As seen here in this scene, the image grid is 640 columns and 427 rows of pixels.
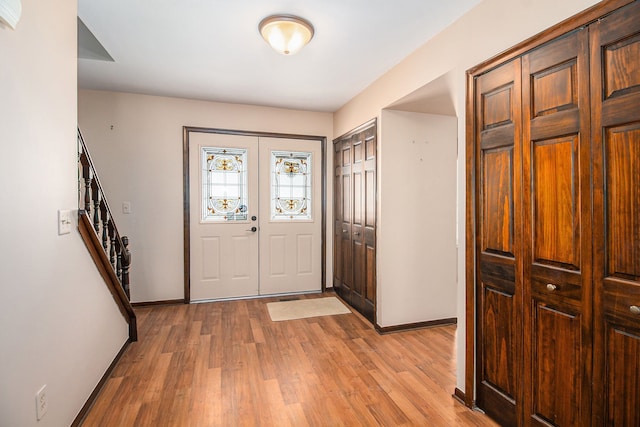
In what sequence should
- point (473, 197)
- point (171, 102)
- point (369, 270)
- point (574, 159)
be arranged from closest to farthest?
1. point (574, 159)
2. point (473, 197)
3. point (369, 270)
4. point (171, 102)

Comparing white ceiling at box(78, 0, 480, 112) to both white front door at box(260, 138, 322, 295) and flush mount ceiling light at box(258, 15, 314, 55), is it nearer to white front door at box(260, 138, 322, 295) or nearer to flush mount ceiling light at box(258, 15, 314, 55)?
flush mount ceiling light at box(258, 15, 314, 55)

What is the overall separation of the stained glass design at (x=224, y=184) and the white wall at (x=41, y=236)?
6.78ft

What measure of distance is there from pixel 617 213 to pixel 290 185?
353 centimetres

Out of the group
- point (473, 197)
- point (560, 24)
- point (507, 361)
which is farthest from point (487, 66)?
point (507, 361)

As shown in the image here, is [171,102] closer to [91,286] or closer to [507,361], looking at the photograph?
[91,286]

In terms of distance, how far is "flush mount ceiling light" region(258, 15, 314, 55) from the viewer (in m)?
2.17

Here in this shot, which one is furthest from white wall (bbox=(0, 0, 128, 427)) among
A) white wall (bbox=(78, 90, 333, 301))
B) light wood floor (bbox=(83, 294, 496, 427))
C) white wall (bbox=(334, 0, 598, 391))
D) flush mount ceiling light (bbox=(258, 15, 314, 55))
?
white wall (bbox=(334, 0, 598, 391))

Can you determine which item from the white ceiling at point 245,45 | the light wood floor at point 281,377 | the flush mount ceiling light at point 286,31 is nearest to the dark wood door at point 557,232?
the light wood floor at point 281,377

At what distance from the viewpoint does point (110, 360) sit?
2.42 meters

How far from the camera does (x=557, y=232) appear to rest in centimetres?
154

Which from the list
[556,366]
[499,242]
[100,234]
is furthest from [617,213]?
[100,234]

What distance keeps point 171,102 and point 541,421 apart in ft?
14.5

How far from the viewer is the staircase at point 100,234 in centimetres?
211

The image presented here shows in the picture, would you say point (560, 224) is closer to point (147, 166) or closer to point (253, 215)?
point (253, 215)
